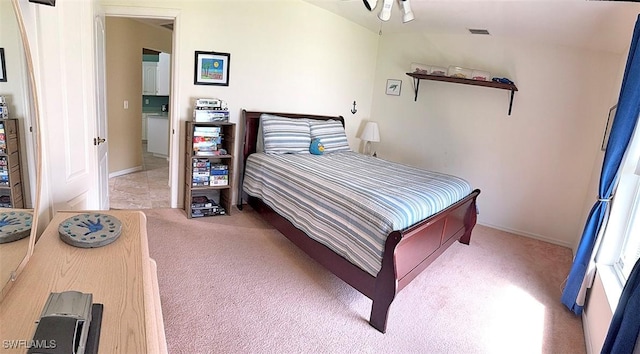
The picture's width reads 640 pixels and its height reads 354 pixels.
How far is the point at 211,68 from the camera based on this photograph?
363 centimetres

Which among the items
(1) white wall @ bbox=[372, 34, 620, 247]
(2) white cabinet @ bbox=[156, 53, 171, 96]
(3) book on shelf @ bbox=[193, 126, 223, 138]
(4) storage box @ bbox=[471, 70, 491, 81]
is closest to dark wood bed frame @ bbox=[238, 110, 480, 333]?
(3) book on shelf @ bbox=[193, 126, 223, 138]

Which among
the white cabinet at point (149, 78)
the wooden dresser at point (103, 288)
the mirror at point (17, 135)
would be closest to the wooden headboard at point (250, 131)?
the wooden dresser at point (103, 288)

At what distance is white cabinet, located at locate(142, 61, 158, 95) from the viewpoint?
6.86 m

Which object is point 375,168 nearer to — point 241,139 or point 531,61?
point 241,139

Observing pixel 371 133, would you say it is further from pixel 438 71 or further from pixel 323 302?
pixel 323 302

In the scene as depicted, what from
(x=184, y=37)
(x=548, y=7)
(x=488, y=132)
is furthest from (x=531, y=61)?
(x=184, y=37)

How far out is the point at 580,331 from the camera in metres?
2.36

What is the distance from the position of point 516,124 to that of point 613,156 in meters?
1.85

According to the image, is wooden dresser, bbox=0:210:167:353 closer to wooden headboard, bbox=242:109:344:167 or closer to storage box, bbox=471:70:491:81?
wooden headboard, bbox=242:109:344:167

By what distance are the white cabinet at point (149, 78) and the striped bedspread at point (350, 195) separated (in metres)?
4.35

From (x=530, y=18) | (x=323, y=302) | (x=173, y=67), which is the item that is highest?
(x=530, y=18)

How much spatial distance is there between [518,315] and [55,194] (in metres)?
2.87

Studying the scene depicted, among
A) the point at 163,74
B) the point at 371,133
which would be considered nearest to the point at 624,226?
the point at 371,133

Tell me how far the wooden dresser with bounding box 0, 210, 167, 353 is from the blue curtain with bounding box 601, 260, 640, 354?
5.65ft
